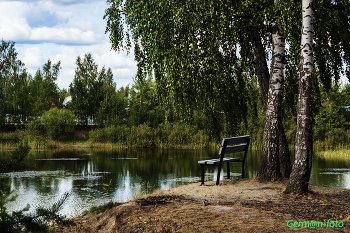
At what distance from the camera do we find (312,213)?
17.2 feet

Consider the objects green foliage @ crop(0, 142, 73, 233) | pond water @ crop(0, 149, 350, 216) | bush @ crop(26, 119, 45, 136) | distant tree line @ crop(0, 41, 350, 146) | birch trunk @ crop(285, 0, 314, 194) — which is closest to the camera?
green foliage @ crop(0, 142, 73, 233)

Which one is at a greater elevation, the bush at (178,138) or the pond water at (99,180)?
the bush at (178,138)

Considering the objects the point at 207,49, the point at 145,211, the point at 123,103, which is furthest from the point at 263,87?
the point at 123,103

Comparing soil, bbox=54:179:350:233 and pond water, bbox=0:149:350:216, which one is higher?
soil, bbox=54:179:350:233

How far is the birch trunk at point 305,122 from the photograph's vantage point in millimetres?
6406

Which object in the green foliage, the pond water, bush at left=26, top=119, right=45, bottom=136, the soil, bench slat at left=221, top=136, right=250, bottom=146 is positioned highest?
bush at left=26, top=119, right=45, bottom=136

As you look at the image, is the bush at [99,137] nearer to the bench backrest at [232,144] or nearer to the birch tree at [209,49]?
the birch tree at [209,49]

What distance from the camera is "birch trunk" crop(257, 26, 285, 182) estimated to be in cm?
802

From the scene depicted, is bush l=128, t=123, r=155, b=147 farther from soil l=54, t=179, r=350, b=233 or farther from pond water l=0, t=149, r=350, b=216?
soil l=54, t=179, r=350, b=233

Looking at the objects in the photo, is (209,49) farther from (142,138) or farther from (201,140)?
(142,138)

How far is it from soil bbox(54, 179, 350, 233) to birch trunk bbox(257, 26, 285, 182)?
1222mm

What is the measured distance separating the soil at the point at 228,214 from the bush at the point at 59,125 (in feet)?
111

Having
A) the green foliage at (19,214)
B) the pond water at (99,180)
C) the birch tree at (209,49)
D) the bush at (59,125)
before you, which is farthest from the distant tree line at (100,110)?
the green foliage at (19,214)

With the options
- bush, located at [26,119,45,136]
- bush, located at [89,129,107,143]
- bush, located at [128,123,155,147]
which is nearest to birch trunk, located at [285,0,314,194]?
bush, located at [128,123,155,147]
